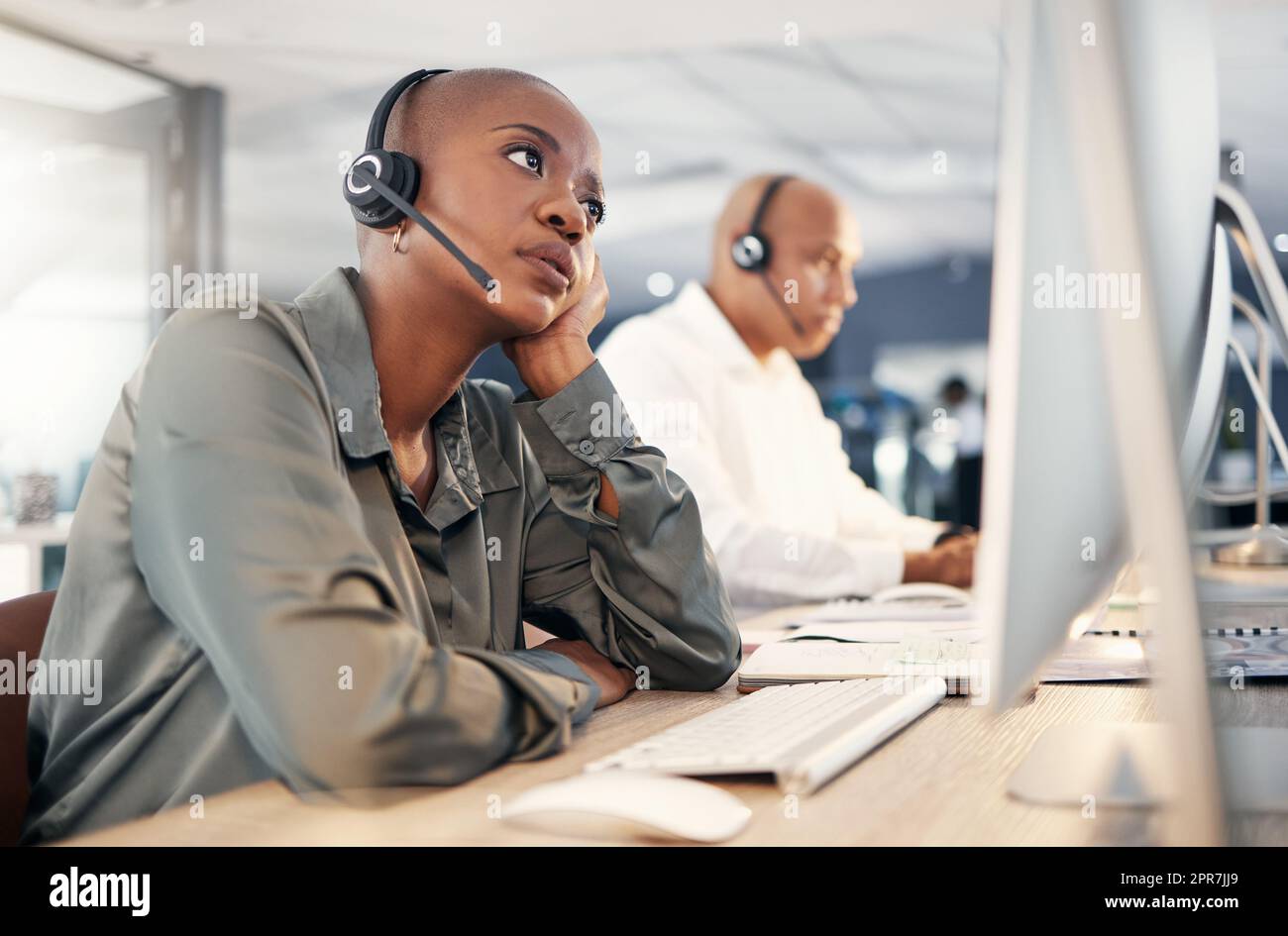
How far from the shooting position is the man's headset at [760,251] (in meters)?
2.68

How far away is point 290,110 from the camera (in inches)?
197

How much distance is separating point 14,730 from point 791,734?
0.70m

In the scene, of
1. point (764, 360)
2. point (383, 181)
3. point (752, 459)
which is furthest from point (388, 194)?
point (764, 360)

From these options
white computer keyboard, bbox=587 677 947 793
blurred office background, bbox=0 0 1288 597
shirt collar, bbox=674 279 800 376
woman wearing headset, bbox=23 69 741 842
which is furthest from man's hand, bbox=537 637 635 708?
blurred office background, bbox=0 0 1288 597

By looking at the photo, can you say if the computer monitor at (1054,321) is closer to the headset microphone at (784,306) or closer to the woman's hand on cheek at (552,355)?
the woman's hand on cheek at (552,355)

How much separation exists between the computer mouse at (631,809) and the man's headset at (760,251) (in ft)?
7.12

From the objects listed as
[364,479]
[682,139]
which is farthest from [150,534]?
[682,139]

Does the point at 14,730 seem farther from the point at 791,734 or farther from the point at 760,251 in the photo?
the point at 760,251

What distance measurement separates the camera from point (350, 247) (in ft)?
26.1

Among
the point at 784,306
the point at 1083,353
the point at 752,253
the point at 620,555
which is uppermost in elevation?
the point at 752,253

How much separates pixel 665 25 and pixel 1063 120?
401 centimetres

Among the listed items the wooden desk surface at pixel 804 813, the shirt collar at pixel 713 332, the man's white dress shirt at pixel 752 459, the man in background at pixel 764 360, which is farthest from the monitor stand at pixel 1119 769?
the shirt collar at pixel 713 332
